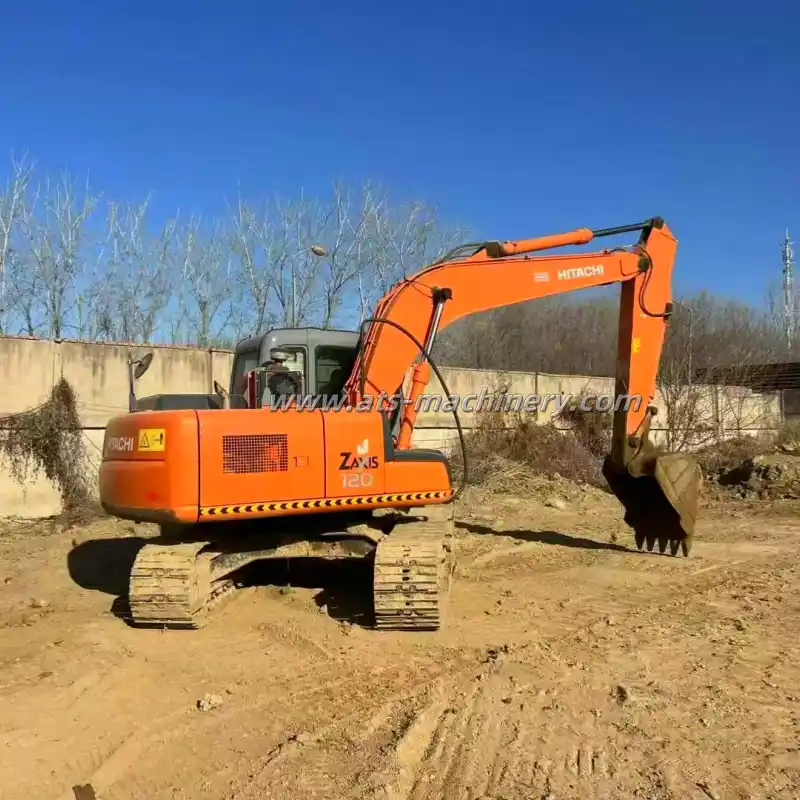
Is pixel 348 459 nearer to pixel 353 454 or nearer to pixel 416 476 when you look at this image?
pixel 353 454

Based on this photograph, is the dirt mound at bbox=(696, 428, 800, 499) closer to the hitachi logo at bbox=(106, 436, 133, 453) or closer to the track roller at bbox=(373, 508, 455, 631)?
the track roller at bbox=(373, 508, 455, 631)

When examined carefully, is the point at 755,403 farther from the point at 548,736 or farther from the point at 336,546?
the point at 548,736

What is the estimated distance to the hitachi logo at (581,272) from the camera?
770 centimetres

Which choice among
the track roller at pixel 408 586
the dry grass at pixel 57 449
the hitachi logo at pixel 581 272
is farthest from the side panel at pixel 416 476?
the dry grass at pixel 57 449

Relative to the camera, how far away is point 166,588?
5.66 metres

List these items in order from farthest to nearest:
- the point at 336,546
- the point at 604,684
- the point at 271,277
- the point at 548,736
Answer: the point at 271,277 → the point at 336,546 → the point at 604,684 → the point at 548,736

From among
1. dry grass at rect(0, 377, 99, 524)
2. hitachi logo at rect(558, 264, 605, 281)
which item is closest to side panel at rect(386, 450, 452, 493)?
hitachi logo at rect(558, 264, 605, 281)

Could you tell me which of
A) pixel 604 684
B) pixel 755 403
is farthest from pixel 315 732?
pixel 755 403

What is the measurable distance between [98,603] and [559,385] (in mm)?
13090

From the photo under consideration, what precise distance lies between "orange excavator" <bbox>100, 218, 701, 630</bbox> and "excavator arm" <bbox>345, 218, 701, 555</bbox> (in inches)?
0.6

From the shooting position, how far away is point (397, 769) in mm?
3533

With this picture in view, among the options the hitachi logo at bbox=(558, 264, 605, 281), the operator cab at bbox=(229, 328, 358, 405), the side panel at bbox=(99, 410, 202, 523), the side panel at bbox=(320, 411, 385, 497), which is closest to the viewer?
the side panel at bbox=(99, 410, 202, 523)

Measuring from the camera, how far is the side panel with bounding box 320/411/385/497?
580 centimetres

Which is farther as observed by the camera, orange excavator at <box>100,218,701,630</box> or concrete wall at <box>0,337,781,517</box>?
concrete wall at <box>0,337,781,517</box>
